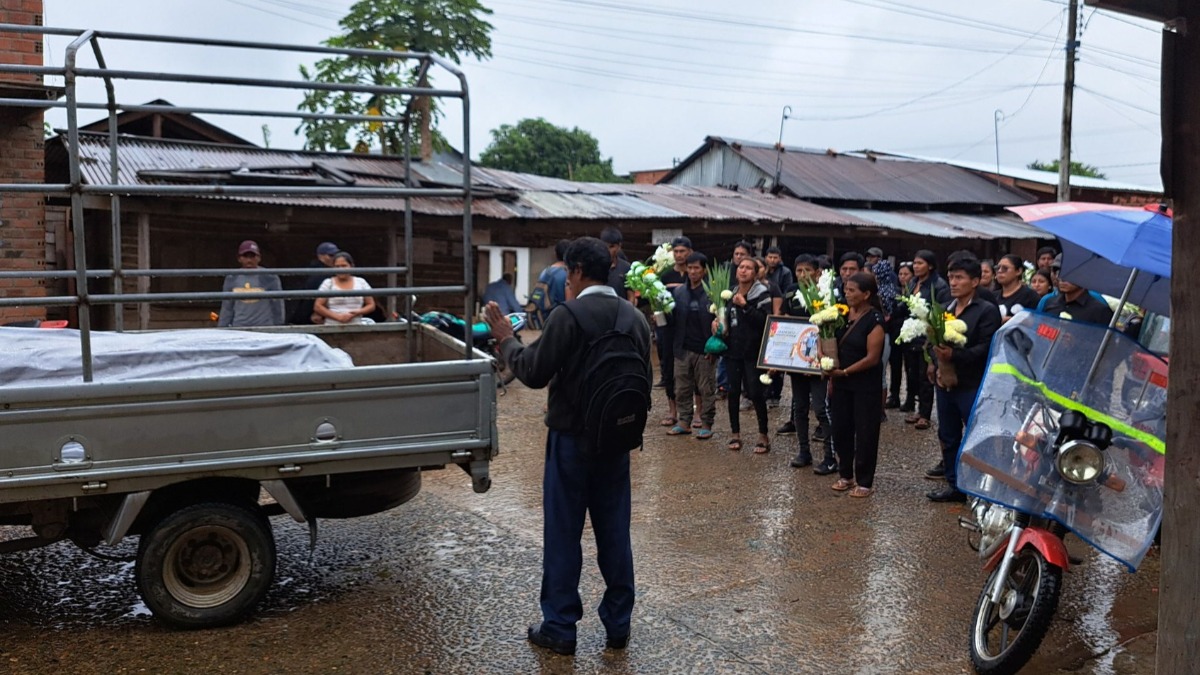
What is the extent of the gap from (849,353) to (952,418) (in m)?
0.86

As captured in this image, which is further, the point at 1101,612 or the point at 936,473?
the point at 936,473

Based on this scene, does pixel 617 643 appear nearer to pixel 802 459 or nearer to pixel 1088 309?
pixel 802 459

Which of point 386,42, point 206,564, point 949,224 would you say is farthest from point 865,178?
point 206,564

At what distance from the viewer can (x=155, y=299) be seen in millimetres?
4355

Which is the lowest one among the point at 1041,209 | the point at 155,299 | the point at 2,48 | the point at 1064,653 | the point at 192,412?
the point at 1064,653

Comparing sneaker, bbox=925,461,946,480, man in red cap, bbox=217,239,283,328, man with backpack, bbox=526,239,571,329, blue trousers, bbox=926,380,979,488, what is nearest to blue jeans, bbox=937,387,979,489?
blue trousers, bbox=926,380,979,488

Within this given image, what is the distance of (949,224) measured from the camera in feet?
74.5

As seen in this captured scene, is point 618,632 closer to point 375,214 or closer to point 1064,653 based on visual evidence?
point 1064,653

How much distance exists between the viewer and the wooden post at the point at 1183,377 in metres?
2.83

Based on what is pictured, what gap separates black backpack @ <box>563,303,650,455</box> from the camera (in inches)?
169

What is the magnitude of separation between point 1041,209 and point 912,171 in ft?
77.5

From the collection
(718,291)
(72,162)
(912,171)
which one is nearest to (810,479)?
(718,291)

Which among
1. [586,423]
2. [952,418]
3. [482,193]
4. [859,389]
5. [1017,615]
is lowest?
[1017,615]

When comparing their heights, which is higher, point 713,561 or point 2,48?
point 2,48
